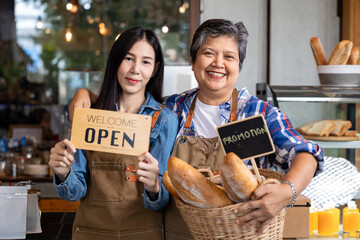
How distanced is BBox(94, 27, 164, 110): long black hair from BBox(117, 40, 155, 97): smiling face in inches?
0.7

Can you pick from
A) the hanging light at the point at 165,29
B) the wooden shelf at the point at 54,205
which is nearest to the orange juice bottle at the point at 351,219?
the wooden shelf at the point at 54,205

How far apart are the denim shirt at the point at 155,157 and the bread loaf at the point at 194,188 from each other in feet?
1.05

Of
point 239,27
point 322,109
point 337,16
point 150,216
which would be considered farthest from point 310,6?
point 150,216

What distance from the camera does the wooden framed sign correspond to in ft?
4.64

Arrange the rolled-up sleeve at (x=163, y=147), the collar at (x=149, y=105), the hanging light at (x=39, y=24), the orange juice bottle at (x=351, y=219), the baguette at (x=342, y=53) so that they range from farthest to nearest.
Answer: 1. the hanging light at (x=39, y=24)
2. the baguette at (x=342, y=53)
3. the orange juice bottle at (x=351, y=219)
4. the collar at (x=149, y=105)
5. the rolled-up sleeve at (x=163, y=147)

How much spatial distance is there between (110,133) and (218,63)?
442 mm

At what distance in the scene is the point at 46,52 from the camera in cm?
754

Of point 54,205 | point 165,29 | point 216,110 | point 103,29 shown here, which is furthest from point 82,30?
point 216,110

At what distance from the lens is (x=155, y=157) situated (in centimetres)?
158

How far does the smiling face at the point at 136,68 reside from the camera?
1585mm

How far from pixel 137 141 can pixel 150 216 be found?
33 cm

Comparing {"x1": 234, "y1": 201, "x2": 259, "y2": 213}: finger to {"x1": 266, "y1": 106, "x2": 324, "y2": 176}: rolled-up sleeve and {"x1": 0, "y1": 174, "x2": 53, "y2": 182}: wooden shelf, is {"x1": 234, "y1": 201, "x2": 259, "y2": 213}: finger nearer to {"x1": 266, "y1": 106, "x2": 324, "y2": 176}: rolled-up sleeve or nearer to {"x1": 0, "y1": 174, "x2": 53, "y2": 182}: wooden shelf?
{"x1": 266, "y1": 106, "x2": 324, "y2": 176}: rolled-up sleeve

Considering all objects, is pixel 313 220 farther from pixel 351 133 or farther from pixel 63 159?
pixel 63 159

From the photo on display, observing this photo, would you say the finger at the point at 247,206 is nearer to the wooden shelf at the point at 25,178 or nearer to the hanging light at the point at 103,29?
the wooden shelf at the point at 25,178
